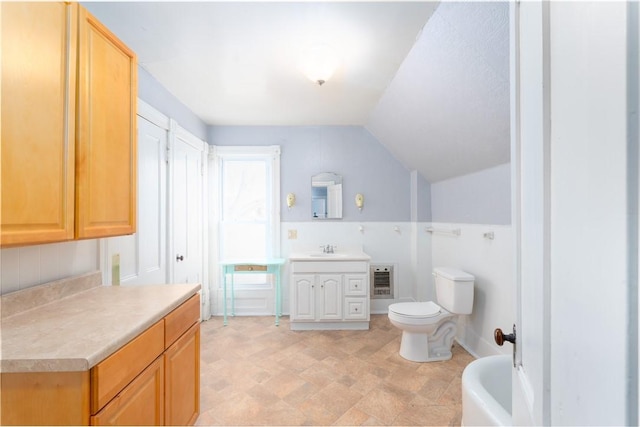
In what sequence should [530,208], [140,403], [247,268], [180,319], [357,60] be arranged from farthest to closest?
[247,268] → [357,60] → [180,319] → [140,403] → [530,208]

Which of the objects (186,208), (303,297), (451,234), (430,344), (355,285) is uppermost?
(186,208)

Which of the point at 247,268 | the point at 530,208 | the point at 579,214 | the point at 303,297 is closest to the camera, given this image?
the point at 579,214

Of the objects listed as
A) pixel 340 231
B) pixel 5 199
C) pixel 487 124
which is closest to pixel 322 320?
pixel 340 231

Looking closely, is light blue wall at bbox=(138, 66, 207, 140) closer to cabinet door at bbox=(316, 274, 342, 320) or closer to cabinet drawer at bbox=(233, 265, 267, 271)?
cabinet drawer at bbox=(233, 265, 267, 271)

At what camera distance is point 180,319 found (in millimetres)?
1526

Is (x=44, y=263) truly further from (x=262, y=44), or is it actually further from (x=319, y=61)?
(x=319, y=61)

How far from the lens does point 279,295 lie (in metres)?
3.45

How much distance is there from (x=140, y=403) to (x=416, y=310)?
209cm

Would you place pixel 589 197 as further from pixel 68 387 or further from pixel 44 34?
pixel 44 34

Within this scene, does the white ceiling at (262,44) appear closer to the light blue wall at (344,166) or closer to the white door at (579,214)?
the light blue wall at (344,166)

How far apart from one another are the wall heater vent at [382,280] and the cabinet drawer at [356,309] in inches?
22.0

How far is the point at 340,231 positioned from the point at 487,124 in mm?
2102

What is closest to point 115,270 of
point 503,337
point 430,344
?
point 503,337

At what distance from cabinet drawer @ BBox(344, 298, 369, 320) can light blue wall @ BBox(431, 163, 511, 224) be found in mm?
1300
